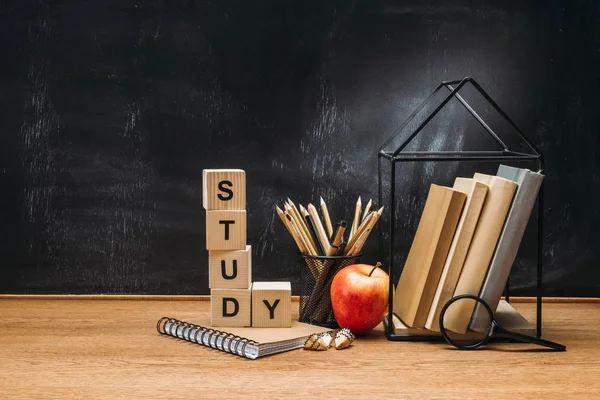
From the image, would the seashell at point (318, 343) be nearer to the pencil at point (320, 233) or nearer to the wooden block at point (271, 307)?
the wooden block at point (271, 307)

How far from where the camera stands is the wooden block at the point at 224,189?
1375 millimetres

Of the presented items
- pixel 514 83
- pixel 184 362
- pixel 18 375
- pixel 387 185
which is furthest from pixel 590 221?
pixel 18 375

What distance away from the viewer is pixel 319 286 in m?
1.44

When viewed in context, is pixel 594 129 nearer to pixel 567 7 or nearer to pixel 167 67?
pixel 567 7

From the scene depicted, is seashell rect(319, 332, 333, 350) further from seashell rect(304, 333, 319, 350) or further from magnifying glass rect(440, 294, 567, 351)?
magnifying glass rect(440, 294, 567, 351)

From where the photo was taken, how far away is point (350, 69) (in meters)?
1.71

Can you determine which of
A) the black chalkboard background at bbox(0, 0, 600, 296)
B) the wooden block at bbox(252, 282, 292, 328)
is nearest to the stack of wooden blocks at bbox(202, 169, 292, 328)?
the wooden block at bbox(252, 282, 292, 328)

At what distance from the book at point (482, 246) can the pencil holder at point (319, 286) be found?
0.71ft

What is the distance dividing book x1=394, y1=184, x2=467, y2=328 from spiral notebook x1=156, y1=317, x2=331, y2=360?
160 millimetres

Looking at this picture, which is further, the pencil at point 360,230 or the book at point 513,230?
the pencil at point 360,230

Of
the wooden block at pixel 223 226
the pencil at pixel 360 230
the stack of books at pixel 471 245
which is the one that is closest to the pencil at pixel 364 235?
the pencil at pixel 360 230

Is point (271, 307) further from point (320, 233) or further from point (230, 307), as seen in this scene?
point (320, 233)

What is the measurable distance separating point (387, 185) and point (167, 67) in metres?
0.56

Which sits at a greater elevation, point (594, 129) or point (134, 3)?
point (134, 3)
